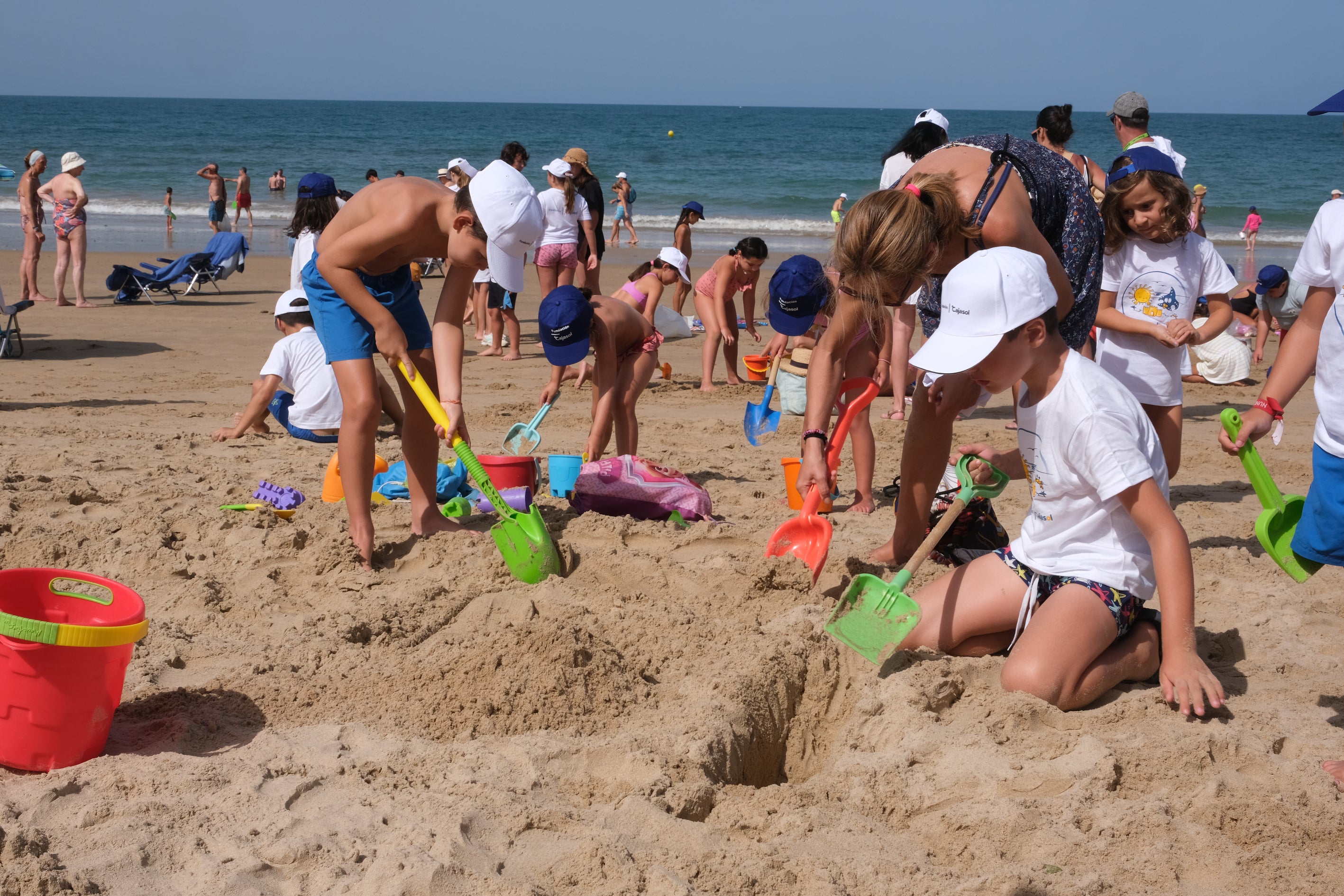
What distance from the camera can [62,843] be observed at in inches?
82.3

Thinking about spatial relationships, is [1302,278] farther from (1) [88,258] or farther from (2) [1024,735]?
(1) [88,258]

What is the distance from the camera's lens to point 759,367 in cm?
794

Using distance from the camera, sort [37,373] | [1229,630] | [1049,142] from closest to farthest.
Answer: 1. [1229,630]
2. [1049,142]
3. [37,373]

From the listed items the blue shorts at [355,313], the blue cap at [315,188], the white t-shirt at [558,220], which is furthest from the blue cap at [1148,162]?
the white t-shirt at [558,220]

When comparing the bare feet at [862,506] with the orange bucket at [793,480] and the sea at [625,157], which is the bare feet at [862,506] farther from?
the sea at [625,157]

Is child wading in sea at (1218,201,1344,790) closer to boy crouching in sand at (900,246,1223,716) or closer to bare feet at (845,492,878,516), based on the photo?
boy crouching in sand at (900,246,1223,716)

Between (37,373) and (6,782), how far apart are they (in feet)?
21.5

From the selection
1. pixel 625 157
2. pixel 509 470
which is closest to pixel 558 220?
pixel 509 470

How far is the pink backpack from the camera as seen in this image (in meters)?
4.27

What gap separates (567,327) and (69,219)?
810cm

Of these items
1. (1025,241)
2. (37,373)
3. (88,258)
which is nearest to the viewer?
(1025,241)

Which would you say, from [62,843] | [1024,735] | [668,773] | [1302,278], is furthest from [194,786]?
[1302,278]

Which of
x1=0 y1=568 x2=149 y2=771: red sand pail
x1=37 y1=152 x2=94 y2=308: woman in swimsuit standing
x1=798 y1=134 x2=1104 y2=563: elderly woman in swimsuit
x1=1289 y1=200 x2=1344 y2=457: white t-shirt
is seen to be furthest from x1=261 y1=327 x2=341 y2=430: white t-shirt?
x1=37 y1=152 x2=94 y2=308: woman in swimsuit standing

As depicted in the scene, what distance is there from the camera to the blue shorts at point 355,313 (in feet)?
12.3
